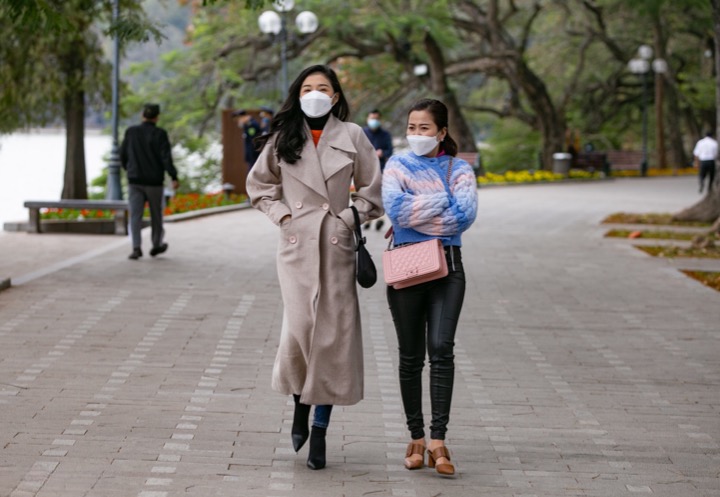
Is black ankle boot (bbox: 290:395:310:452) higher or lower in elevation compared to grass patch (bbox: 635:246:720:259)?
higher

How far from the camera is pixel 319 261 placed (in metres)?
6.03

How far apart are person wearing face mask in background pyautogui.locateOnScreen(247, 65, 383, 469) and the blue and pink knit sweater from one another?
13cm

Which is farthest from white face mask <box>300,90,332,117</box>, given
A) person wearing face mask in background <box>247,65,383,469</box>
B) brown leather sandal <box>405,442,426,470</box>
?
brown leather sandal <box>405,442,426,470</box>

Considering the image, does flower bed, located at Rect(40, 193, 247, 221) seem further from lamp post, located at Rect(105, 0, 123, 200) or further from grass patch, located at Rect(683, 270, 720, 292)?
grass patch, located at Rect(683, 270, 720, 292)

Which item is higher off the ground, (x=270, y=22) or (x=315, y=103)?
(x=270, y=22)

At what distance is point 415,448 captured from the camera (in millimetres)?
6141

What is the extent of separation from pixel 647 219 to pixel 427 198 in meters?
16.7

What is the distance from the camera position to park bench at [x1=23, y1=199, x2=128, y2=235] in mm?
18688

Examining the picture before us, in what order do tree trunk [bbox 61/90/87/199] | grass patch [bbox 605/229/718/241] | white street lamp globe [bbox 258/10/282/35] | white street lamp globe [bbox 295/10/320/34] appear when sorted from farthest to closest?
white street lamp globe [bbox 295/10/320/34] < white street lamp globe [bbox 258/10/282/35] < tree trunk [bbox 61/90/87/199] < grass patch [bbox 605/229/718/241]

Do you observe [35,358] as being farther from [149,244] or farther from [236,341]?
[149,244]

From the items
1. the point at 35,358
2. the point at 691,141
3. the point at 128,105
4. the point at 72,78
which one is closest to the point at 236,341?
the point at 35,358

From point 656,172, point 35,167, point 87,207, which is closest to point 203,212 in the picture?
point 87,207

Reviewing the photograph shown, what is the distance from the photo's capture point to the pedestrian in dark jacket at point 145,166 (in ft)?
47.4

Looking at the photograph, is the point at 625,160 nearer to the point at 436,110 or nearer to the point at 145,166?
the point at 145,166
